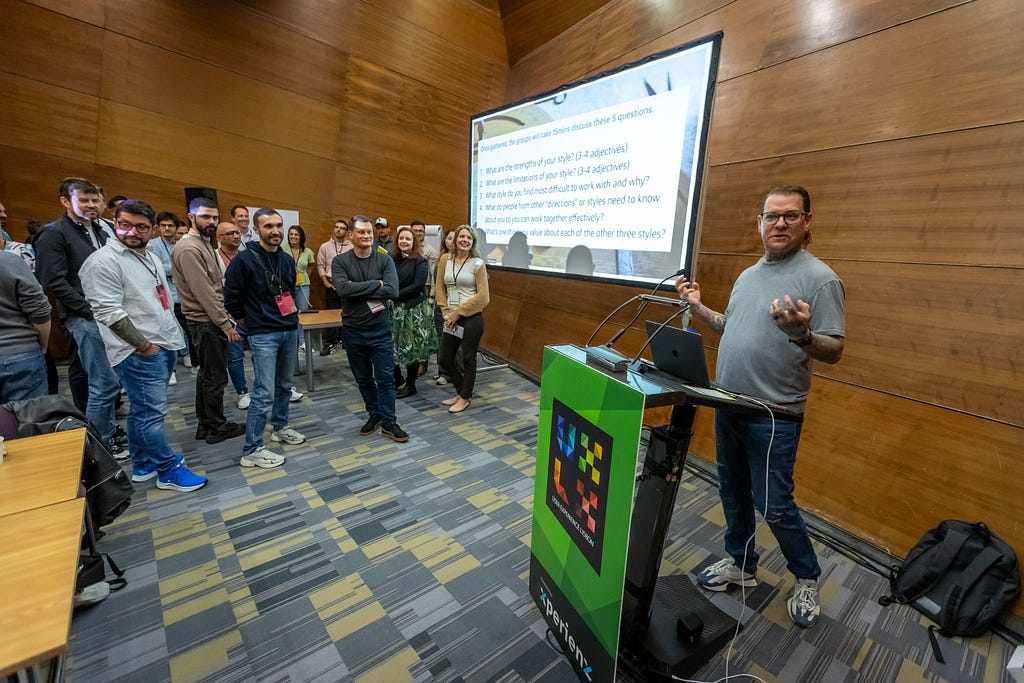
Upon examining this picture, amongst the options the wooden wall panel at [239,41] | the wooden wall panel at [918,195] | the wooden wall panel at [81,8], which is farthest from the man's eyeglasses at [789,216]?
the wooden wall panel at [81,8]

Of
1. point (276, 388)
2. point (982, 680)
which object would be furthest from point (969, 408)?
point (276, 388)

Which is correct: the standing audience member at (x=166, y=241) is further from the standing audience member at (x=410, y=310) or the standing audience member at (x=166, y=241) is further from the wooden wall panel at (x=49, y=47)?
the standing audience member at (x=410, y=310)

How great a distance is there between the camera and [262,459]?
2633mm

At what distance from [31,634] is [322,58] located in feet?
17.6

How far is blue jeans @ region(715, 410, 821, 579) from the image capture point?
1.47m

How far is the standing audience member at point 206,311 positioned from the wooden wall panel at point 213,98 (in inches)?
84.7

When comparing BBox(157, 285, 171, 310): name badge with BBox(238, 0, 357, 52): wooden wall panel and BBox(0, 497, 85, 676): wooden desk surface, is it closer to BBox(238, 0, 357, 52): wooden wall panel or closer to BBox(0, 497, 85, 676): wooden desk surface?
BBox(0, 497, 85, 676): wooden desk surface

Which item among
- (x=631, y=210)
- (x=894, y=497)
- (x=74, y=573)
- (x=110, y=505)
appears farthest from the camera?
(x=631, y=210)

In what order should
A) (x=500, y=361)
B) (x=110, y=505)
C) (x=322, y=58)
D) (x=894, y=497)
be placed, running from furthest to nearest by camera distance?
(x=500, y=361)
(x=322, y=58)
(x=894, y=497)
(x=110, y=505)

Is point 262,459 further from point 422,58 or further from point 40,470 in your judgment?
point 422,58

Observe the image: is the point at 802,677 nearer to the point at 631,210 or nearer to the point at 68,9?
the point at 631,210

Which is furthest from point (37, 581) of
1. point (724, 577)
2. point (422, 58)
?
point (422, 58)

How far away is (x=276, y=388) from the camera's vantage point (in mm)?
2803

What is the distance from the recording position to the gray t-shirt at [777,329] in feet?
4.56
